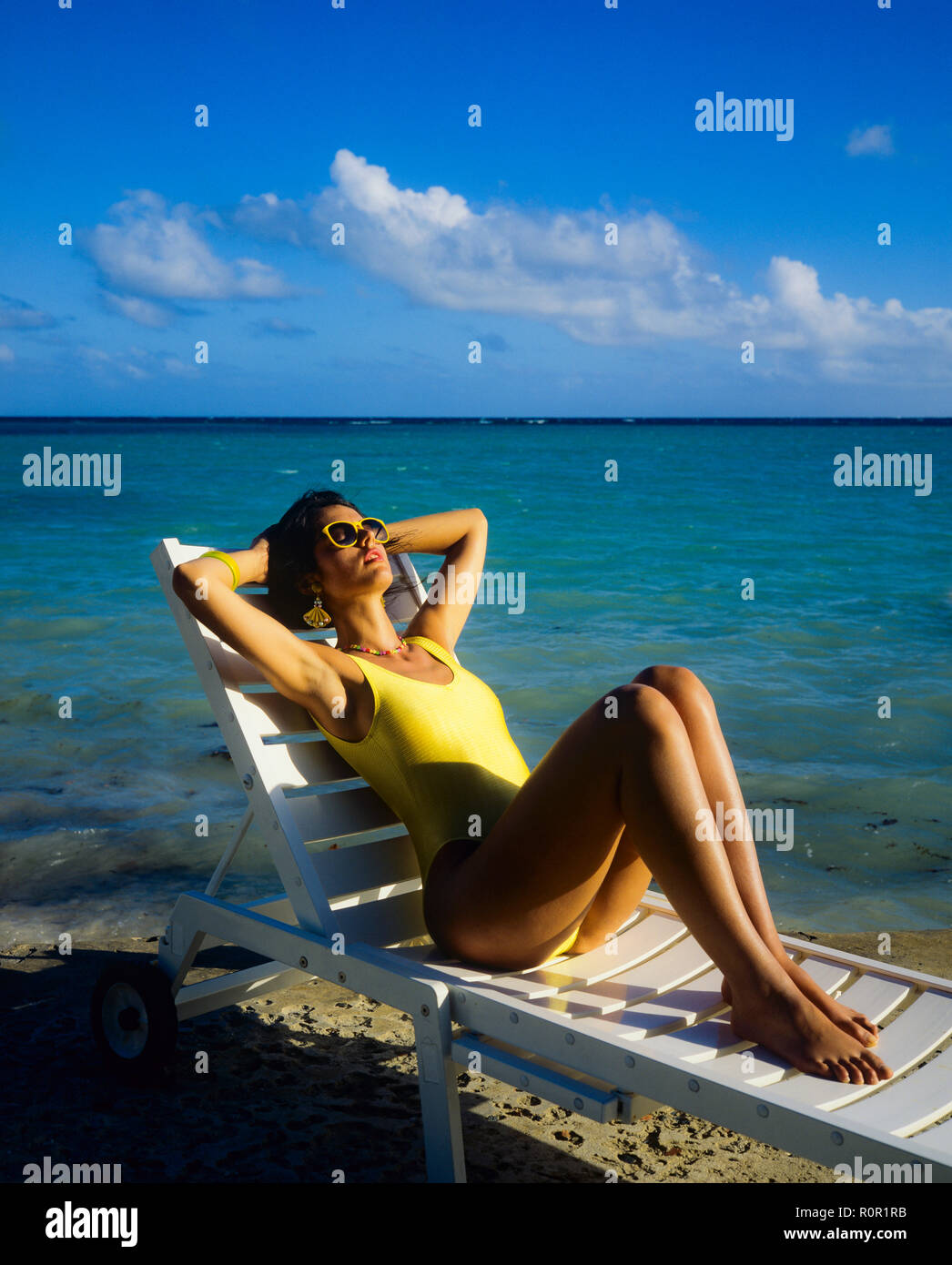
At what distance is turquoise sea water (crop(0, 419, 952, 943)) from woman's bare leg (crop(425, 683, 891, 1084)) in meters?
2.15

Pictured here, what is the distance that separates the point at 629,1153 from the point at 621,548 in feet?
50.5

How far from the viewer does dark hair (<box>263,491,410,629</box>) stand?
11.1ft

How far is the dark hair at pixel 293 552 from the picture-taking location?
3395mm

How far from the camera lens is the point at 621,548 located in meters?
17.9

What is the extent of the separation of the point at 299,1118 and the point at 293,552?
5.24ft

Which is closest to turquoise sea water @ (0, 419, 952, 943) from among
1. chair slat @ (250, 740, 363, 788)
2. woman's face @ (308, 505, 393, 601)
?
chair slat @ (250, 740, 363, 788)

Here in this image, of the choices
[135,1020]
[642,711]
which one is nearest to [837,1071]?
[642,711]

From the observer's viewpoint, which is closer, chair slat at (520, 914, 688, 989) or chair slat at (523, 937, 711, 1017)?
chair slat at (523, 937, 711, 1017)

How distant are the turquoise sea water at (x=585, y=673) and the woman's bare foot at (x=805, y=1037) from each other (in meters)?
2.27

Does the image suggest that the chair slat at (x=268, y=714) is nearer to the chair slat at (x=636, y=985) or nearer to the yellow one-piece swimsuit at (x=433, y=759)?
the yellow one-piece swimsuit at (x=433, y=759)

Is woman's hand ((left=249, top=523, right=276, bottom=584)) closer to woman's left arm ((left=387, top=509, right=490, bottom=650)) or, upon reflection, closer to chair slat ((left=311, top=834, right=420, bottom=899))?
woman's left arm ((left=387, top=509, right=490, bottom=650))

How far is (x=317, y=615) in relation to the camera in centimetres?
352

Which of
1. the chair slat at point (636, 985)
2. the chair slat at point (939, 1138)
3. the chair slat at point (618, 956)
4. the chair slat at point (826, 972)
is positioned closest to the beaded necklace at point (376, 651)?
the chair slat at point (618, 956)

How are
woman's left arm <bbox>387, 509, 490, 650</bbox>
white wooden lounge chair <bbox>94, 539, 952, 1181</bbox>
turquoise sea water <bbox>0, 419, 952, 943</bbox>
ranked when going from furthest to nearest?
turquoise sea water <bbox>0, 419, 952, 943</bbox>, woman's left arm <bbox>387, 509, 490, 650</bbox>, white wooden lounge chair <bbox>94, 539, 952, 1181</bbox>
